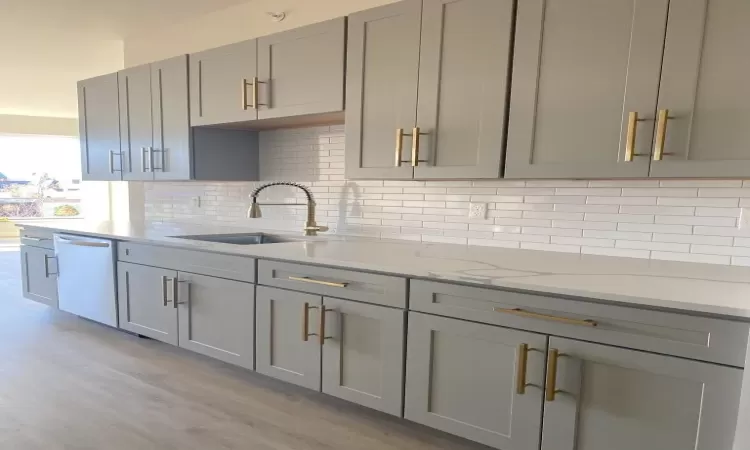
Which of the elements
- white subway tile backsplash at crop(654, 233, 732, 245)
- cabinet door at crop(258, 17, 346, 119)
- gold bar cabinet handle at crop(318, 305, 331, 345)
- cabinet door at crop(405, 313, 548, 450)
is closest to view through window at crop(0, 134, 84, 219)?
cabinet door at crop(258, 17, 346, 119)

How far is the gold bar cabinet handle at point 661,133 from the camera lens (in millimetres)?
1671

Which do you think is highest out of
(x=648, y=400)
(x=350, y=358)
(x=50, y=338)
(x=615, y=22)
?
(x=615, y=22)

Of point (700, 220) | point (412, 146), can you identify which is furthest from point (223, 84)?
point (700, 220)

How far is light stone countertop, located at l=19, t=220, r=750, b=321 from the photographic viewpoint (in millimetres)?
1411

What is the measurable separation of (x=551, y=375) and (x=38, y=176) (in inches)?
400

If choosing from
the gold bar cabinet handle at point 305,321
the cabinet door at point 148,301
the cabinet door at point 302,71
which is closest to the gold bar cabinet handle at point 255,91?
the cabinet door at point 302,71

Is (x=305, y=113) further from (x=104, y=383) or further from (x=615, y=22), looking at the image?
(x=104, y=383)

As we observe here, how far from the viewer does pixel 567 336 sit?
1.57 metres

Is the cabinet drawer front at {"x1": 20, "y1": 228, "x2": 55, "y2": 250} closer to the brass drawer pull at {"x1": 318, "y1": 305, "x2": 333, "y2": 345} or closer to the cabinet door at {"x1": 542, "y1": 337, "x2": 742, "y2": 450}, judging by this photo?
the brass drawer pull at {"x1": 318, "y1": 305, "x2": 333, "y2": 345}

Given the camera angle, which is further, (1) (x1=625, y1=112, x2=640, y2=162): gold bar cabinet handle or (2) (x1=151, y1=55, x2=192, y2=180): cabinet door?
(2) (x1=151, y1=55, x2=192, y2=180): cabinet door

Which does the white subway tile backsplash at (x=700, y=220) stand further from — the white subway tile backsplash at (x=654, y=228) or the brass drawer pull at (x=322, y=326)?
the brass drawer pull at (x=322, y=326)

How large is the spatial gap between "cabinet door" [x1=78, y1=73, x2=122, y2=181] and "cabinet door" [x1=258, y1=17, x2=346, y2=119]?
1.72 m

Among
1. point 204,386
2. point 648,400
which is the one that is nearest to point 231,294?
point 204,386

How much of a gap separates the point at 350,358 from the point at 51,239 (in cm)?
297
